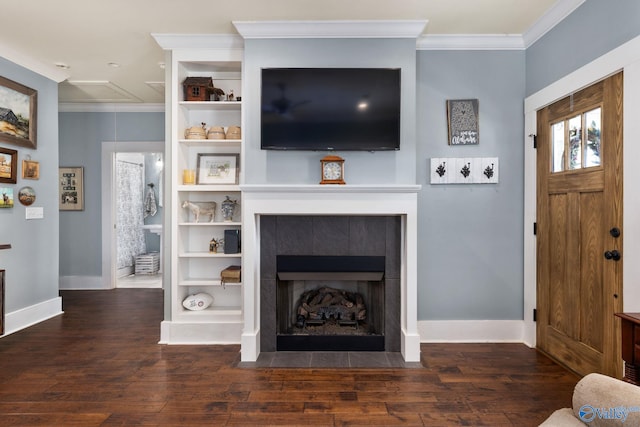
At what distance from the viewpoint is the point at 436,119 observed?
3486 mm

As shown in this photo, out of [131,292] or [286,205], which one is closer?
[286,205]

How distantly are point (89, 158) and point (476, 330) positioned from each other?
550 cm

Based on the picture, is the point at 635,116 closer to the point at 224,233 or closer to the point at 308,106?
the point at 308,106

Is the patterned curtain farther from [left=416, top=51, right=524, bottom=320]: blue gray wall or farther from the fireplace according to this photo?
[left=416, top=51, right=524, bottom=320]: blue gray wall

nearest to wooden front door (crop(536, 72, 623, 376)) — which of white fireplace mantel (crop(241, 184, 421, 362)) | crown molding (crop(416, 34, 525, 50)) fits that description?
Answer: crown molding (crop(416, 34, 525, 50))

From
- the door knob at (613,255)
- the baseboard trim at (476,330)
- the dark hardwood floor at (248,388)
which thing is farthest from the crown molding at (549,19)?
the dark hardwood floor at (248,388)

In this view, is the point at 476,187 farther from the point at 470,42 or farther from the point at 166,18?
the point at 166,18

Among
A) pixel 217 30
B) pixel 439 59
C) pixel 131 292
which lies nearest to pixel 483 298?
pixel 439 59

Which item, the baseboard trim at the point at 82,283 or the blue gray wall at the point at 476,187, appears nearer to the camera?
the blue gray wall at the point at 476,187

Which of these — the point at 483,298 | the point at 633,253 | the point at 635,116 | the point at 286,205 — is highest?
the point at 635,116

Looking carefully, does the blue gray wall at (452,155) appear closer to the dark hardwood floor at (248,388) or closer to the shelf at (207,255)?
the dark hardwood floor at (248,388)

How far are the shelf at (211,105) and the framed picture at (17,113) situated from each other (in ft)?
5.67

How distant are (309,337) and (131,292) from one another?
3.45m

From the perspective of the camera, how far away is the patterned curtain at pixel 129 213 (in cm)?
682
